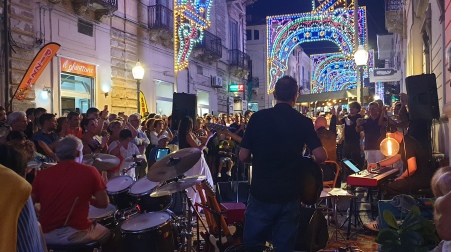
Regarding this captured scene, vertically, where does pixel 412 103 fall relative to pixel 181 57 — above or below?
below

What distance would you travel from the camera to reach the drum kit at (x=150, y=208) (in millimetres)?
4789

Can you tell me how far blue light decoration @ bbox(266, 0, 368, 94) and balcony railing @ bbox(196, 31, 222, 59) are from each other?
5756 millimetres

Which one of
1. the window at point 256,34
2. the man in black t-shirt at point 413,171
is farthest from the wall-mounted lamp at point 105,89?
the window at point 256,34

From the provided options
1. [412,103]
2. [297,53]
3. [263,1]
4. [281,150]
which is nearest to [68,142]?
[281,150]

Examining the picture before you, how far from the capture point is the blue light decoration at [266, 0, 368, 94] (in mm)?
16984

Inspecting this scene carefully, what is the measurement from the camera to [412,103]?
24.2 ft

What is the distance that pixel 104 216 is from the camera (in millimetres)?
5008

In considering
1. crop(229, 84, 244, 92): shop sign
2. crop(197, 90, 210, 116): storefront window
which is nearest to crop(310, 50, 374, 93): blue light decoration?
crop(229, 84, 244, 92): shop sign

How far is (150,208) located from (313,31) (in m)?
15.1

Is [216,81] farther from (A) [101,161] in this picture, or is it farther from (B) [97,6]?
(A) [101,161]

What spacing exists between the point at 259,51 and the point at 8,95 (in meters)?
34.2

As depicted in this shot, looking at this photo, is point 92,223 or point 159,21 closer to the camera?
point 92,223

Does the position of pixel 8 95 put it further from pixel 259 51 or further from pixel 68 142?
pixel 259 51

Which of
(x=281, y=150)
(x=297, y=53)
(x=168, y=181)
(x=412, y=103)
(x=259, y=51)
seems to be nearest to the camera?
(x=281, y=150)
